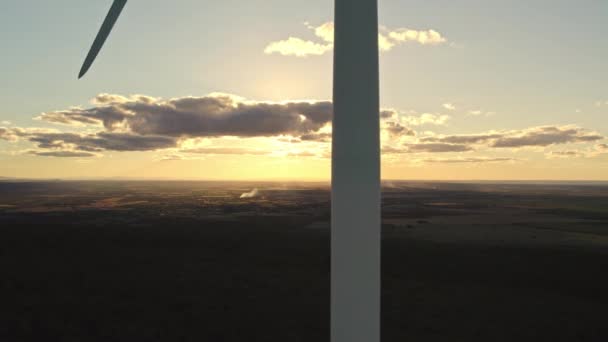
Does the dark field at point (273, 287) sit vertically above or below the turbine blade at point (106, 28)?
below

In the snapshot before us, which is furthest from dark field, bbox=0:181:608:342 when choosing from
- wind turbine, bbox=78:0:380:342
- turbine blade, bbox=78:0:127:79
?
wind turbine, bbox=78:0:380:342

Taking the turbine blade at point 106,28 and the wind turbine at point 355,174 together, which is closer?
the wind turbine at point 355,174

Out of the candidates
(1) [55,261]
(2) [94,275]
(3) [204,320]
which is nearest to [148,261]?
(2) [94,275]

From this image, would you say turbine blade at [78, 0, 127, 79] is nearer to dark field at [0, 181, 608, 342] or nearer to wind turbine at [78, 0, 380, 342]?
wind turbine at [78, 0, 380, 342]

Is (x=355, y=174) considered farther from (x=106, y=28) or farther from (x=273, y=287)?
(x=273, y=287)

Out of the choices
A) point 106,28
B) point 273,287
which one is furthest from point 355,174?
point 273,287

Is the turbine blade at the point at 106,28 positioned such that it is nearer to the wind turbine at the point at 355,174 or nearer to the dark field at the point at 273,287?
the wind turbine at the point at 355,174

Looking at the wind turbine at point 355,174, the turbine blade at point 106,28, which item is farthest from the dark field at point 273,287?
the wind turbine at point 355,174

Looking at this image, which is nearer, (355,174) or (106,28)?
(355,174)

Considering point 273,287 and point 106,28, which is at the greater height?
point 106,28
